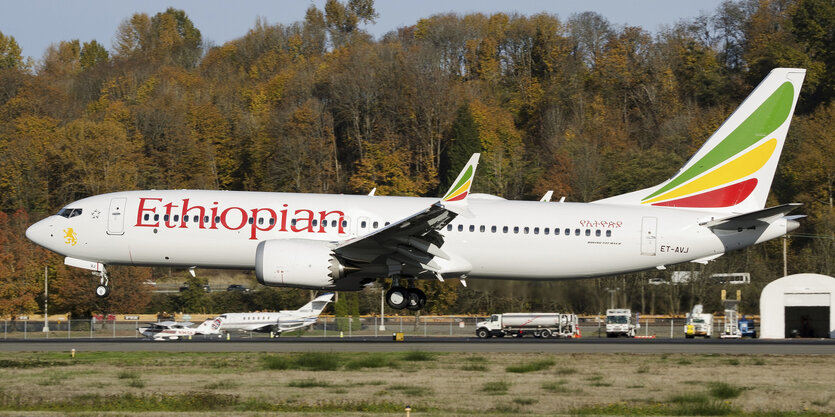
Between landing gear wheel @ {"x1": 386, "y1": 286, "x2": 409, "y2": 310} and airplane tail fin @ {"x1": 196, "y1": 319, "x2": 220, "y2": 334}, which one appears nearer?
landing gear wheel @ {"x1": 386, "y1": 286, "x2": 409, "y2": 310}

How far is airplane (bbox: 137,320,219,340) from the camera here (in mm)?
58656

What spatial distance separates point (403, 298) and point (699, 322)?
969 inches

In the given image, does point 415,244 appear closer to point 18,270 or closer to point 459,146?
point 18,270

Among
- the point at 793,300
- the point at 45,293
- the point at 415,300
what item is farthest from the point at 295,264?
the point at 45,293

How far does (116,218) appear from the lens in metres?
42.5

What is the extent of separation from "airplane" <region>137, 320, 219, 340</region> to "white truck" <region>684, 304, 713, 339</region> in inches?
1022

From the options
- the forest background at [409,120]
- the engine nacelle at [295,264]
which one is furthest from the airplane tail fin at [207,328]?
the engine nacelle at [295,264]

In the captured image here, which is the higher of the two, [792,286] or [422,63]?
[422,63]

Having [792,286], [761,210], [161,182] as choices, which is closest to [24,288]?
[161,182]

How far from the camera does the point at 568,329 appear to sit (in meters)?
61.2

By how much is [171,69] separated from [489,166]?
2634 inches

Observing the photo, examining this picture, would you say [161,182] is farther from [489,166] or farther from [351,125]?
[489,166]

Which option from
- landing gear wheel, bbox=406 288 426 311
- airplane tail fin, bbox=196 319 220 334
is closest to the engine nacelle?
landing gear wheel, bbox=406 288 426 311

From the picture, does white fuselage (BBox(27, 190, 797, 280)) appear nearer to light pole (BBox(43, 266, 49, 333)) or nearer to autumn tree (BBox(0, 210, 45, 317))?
light pole (BBox(43, 266, 49, 333))
